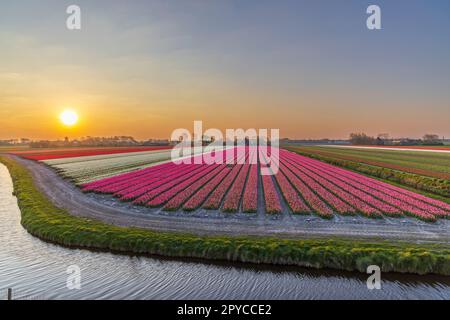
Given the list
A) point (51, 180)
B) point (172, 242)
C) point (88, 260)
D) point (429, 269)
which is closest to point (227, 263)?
point (172, 242)

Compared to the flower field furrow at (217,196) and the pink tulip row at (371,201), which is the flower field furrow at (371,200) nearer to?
the pink tulip row at (371,201)

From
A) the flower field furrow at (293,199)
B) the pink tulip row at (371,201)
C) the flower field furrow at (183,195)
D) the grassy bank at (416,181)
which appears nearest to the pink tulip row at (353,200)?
the pink tulip row at (371,201)

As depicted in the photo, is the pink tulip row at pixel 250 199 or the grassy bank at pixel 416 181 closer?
the pink tulip row at pixel 250 199

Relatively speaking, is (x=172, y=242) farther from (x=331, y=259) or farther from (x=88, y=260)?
(x=331, y=259)

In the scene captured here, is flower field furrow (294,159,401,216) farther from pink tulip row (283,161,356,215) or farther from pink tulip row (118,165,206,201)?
pink tulip row (118,165,206,201)

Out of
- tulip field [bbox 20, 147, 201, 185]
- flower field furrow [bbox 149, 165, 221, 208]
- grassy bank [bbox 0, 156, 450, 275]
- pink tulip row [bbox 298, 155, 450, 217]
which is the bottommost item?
grassy bank [bbox 0, 156, 450, 275]

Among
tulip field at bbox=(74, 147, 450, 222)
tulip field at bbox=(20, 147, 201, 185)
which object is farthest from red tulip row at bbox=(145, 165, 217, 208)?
tulip field at bbox=(20, 147, 201, 185)
